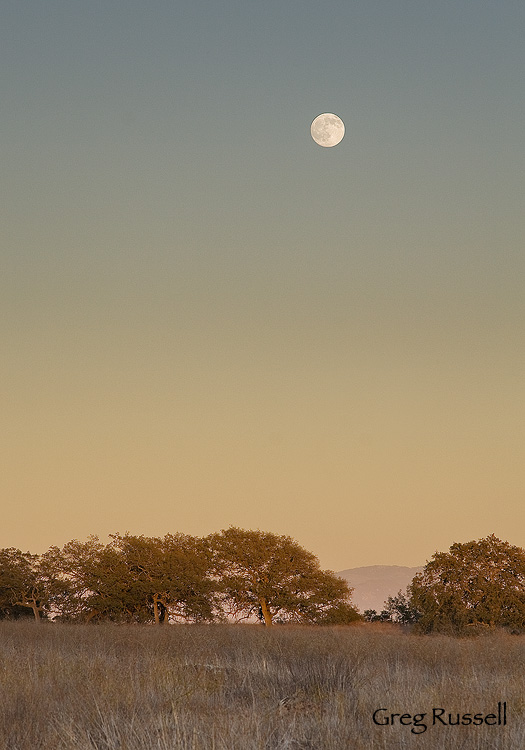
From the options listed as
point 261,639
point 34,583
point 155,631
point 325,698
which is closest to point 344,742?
point 325,698

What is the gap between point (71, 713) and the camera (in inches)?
312

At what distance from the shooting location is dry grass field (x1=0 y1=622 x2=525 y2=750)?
21.6 ft

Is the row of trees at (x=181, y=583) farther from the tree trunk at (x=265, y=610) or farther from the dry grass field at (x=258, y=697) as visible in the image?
the dry grass field at (x=258, y=697)

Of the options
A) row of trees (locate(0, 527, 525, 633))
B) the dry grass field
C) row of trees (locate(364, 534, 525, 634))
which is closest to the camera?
the dry grass field

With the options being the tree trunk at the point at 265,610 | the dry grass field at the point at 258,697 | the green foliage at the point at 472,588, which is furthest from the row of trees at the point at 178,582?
the dry grass field at the point at 258,697

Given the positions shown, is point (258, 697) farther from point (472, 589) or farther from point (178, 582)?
point (178, 582)

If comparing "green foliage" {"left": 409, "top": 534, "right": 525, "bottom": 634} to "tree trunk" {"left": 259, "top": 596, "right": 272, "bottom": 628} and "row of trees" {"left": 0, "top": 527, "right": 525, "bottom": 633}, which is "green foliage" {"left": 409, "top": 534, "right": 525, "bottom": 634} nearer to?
"row of trees" {"left": 0, "top": 527, "right": 525, "bottom": 633}

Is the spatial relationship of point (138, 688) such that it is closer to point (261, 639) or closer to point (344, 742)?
point (344, 742)

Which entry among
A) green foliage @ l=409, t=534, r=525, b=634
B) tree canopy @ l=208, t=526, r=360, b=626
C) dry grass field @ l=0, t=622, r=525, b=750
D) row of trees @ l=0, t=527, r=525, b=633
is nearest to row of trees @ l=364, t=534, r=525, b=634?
green foliage @ l=409, t=534, r=525, b=634

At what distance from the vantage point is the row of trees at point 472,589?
3206 cm

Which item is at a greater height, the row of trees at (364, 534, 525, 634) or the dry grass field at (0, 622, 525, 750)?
the row of trees at (364, 534, 525, 634)

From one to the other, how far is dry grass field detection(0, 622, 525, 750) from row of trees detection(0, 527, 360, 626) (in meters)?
28.0

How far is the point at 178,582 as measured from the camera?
41.8 meters

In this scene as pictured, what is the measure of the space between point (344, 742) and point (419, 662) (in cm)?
738
